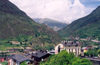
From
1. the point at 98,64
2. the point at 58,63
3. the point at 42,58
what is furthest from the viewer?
the point at 42,58

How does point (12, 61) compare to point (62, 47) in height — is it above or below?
below

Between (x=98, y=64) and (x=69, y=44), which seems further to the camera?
(x=69, y=44)

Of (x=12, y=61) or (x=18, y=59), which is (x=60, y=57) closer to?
(x=18, y=59)

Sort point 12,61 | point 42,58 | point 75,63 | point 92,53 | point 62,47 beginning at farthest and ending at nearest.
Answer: point 92,53 → point 62,47 → point 12,61 → point 42,58 → point 75,63

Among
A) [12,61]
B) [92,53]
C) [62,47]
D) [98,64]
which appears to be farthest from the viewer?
[92,53]

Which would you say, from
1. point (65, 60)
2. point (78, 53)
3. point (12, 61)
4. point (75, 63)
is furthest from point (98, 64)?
point (12, 61)

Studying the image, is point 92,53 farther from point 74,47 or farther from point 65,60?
point 65,60

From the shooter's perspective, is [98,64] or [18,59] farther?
[18,59]

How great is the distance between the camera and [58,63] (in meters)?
57.2

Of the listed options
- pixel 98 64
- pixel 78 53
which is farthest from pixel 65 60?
pixel 78 53

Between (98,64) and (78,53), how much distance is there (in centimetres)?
3988

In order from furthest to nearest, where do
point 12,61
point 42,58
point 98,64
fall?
point 12,61, point 42,58, point 98,64

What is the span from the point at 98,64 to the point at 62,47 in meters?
35.4

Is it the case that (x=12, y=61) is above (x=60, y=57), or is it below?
below
